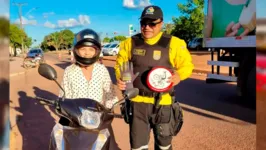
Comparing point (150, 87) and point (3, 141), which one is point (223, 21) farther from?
point (3, 141)

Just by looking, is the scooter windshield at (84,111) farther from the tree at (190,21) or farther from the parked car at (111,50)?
the parked car at (111,50)

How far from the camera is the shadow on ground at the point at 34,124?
15.5ft

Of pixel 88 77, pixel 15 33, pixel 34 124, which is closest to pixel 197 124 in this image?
pixel 34 124

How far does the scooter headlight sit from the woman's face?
626 millimetres

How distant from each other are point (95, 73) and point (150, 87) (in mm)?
505

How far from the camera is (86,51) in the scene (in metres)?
2.58

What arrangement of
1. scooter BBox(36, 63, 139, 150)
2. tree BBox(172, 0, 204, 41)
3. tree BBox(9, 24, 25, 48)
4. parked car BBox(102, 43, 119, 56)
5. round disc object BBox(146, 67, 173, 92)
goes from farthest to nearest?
1. parked car BBox(102, 43, 119, 56)
2. tree BBox(172, 0, 204, 41)
3. tree BBox(9, 24, 25, 48)
4. round disc object BBox(146, 67, 173, 92)
5. scooter BBox(36, 63, 139, 150)

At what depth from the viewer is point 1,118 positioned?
2096 mm

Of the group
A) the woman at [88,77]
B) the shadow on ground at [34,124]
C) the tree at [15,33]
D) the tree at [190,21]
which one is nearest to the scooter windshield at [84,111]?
the woman at [88,77]

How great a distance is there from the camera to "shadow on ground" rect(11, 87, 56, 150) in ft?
15.5

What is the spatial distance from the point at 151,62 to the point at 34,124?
374 cm

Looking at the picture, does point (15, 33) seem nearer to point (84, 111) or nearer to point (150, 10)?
point (150, 10)

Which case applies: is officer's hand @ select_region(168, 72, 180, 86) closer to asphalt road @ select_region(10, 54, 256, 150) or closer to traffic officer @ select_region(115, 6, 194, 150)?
traffic officer @ select_region(115, 6, 194, 150)

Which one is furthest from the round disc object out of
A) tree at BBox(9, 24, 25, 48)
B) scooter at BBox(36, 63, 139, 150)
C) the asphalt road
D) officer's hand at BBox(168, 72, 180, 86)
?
tree at BBox(9, 24, 25, 48)
